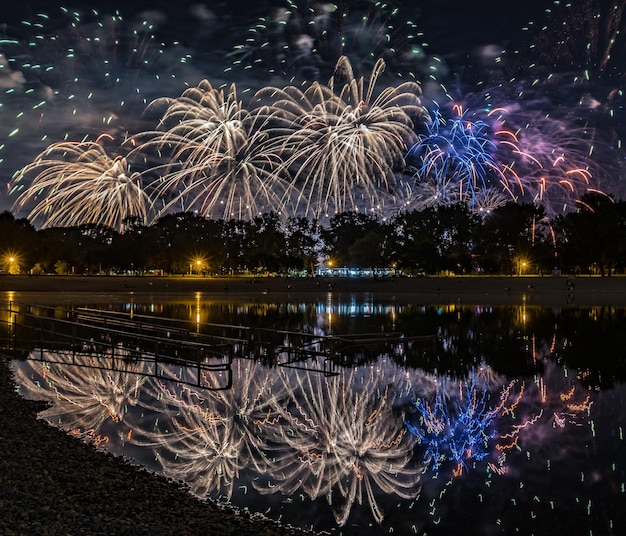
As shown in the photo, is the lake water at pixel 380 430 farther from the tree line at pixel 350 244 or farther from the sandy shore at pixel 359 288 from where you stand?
the tree line at pixel 350 244

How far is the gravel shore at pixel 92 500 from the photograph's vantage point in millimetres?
6848

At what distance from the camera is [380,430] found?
12.1m

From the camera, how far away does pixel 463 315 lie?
3888 centimetres

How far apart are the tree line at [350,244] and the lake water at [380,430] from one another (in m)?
86.3

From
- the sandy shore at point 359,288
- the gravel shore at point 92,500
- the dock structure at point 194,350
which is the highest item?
the gravel shore at point 92,500

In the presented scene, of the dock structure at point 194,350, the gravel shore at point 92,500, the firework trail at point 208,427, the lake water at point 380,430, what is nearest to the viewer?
the gravel shore at point 92,500

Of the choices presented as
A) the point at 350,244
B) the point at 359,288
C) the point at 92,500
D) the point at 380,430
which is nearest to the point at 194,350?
the point at 380,430

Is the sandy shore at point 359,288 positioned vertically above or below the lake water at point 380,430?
below

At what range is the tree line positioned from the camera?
3959 inches

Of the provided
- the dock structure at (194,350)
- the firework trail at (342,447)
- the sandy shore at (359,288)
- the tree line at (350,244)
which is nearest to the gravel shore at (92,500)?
the firework trail at (342,447)

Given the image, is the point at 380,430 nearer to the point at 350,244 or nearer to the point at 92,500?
the point at 92,500

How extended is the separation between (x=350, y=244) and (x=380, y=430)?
433 feet

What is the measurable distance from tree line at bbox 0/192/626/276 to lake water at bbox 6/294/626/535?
86.3m

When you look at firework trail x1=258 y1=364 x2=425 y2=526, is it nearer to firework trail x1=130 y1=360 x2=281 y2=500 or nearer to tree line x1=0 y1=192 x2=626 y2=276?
firework trail x1=130 y1=360 x2=281 y2=500
